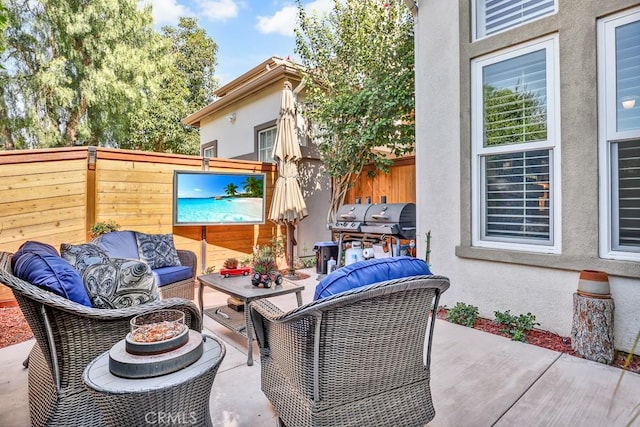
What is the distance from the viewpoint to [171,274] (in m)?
3.82

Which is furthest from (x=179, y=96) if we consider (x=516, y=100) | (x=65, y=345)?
(x=65, y=345)

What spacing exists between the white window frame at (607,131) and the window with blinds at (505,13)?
22.9 inches

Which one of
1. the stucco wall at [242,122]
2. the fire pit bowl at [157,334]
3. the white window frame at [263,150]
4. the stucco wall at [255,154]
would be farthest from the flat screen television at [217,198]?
the fire pit bowl at [157,334]

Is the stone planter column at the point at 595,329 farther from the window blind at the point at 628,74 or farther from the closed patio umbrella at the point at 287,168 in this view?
the closed patio umbrella at the point at 287,168

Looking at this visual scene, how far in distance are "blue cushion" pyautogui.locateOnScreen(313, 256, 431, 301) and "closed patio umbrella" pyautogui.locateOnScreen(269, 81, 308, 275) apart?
14.0 ft

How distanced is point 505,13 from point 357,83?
3.06m

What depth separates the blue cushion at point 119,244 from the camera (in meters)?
3.81

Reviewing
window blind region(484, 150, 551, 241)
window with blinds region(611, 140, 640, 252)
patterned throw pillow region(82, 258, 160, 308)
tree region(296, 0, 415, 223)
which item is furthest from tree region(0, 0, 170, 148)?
window with blinds region(611, 140, 640, 252)

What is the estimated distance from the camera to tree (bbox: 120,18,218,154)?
1188cm

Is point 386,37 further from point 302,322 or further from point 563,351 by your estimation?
point 302,322

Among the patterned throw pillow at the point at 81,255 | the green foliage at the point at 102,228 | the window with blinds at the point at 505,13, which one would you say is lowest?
the patterned throw pillow at the point at 81,255

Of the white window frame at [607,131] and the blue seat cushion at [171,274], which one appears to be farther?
the blue seat cushion at [171,274]

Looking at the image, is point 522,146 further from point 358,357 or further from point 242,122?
point 242,122

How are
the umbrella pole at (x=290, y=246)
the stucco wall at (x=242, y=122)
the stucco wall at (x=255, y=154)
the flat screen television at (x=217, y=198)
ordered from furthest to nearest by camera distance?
1. the stucco wall at (x=242, y=122)
2. the stucco wall at (x=255, y=154)
3. the umbrella pole at (x=290, y=246)
4. the flat screen television at (x=217, y=198)
